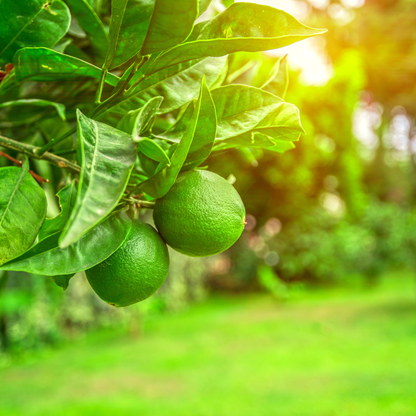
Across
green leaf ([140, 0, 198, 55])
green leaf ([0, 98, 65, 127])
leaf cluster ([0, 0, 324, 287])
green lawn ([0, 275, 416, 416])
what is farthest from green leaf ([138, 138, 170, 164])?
green lawn ([0, 275, 416, 416])

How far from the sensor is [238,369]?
4.08 meters

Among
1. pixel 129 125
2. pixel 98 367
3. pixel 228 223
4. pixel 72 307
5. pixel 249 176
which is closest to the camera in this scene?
pixel 129 125

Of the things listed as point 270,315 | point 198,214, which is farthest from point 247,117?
point 270,315

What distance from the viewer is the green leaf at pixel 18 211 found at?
16.5 inches

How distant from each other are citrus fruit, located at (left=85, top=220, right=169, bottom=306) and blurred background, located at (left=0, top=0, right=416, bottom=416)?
26cm

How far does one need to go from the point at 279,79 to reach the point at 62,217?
0.33 m

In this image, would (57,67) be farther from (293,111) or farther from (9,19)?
(293,111)

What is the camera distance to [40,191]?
0.46 m

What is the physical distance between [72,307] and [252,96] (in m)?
5.18

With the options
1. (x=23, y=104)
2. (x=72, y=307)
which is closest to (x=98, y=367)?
(x=72, y=307)

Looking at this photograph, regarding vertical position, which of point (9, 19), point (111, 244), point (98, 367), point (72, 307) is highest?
point (9, 19)

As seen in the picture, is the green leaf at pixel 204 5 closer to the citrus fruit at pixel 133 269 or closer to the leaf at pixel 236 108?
the leaf at pixel 236 108

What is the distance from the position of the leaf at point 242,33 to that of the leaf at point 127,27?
3cm

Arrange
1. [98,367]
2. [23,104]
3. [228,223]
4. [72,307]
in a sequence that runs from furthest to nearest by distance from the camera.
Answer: [72,307] < [98,367] < [23,104] < [228,223]
